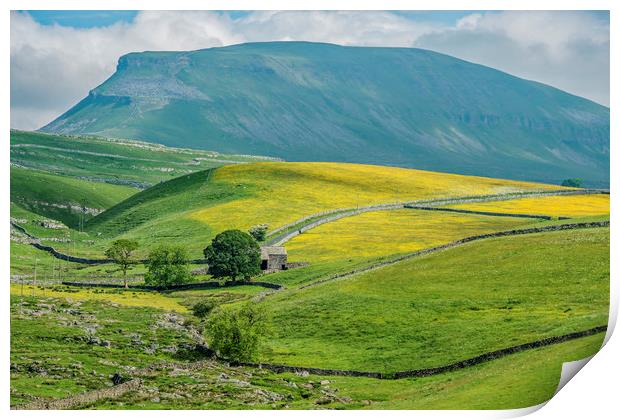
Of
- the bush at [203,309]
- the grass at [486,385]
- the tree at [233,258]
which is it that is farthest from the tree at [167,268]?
the grass at [486,385]

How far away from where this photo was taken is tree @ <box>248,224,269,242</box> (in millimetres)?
153450

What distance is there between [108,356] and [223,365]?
30.9 feet

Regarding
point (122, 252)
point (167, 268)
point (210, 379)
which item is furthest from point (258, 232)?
point (210, 379)

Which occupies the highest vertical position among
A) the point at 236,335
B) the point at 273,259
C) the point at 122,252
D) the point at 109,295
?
the point at 122,252

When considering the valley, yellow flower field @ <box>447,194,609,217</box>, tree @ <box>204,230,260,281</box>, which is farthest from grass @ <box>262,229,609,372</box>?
yellow flower field @ <box>447,194,609,217</box>

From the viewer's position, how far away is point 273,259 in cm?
13625

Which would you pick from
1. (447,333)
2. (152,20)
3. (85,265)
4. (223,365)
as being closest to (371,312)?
(447,333)

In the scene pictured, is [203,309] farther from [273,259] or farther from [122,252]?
[122,252]

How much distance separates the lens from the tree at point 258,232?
153450mm

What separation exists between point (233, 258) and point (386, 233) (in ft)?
113

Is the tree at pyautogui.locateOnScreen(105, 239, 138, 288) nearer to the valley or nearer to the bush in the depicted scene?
the valley

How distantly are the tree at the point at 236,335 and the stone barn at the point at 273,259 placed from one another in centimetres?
4685

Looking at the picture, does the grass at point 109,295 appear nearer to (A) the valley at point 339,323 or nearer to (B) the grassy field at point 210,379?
(A) the valley at point 339,323
